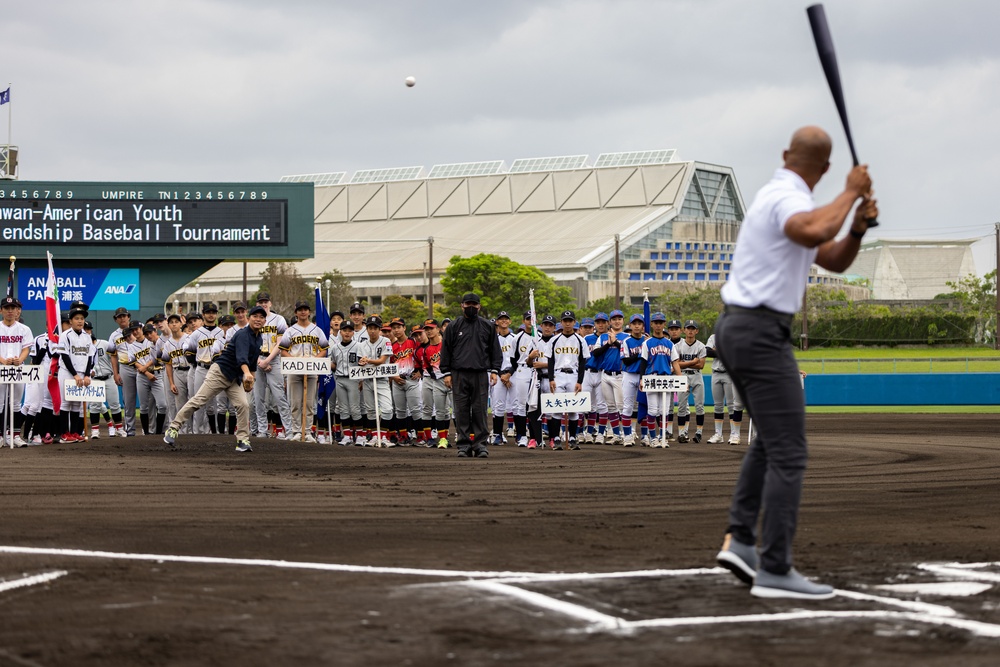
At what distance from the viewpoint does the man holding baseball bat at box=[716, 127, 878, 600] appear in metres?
A: 5.99

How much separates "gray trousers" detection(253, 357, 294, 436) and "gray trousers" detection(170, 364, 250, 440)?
3.61 metres

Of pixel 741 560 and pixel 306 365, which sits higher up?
pixel 306 365

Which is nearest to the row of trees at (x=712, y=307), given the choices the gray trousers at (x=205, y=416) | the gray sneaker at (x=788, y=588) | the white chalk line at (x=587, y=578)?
the gray trousers at (x=205, y=416)

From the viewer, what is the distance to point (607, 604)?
5617mm

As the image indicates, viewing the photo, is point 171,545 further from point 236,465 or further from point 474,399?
point 474,399

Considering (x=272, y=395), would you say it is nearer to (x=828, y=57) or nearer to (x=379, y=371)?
Result: (x=379, y=371)

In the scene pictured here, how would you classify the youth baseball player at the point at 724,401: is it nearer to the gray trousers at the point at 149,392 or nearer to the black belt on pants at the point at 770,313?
the gray trousers at the point at 149,392

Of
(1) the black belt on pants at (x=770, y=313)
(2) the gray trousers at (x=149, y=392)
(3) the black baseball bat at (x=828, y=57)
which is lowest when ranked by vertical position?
(2) the gray trousers at (x=149, y=392)

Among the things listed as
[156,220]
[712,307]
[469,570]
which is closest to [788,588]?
[469,570]

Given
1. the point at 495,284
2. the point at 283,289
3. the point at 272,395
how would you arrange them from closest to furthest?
the point at 272,395, the point at 495,284, the point at 283,289

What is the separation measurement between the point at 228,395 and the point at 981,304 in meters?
74.3

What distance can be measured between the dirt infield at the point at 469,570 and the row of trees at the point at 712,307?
194ft

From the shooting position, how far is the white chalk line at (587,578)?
5230mm

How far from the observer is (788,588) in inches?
233
